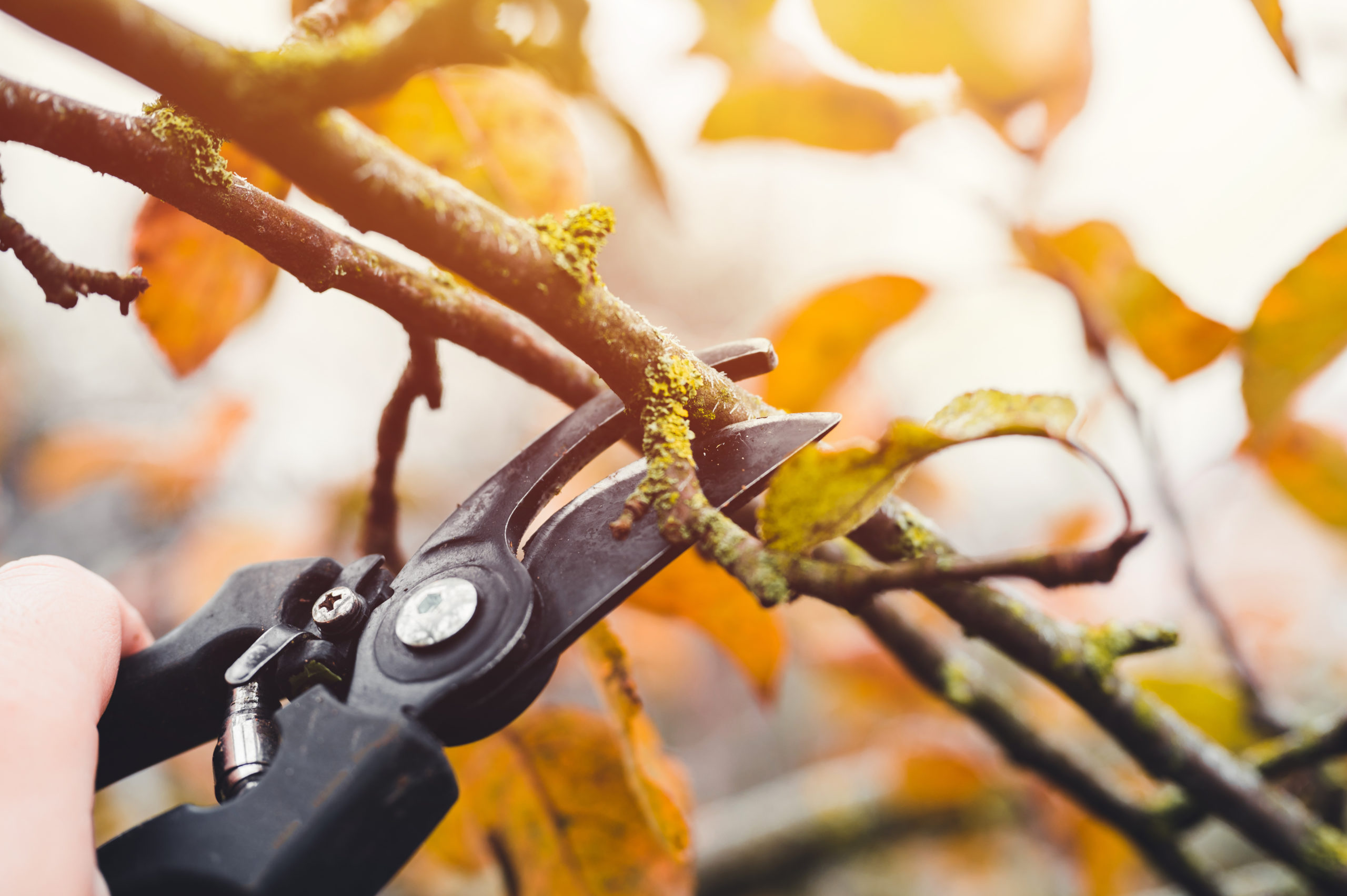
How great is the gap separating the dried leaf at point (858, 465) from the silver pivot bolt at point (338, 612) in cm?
35

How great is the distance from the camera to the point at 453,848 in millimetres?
960

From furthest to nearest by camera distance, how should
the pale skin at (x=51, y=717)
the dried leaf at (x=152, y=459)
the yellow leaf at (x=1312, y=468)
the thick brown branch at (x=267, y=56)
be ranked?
the dried leaf at (x=152, y=459), the yellow leaf at (x=1312, y=468), the pale skin at (x=51, y=717), the thick brown branch at (x=267, y=56)

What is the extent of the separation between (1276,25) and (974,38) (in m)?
0.25

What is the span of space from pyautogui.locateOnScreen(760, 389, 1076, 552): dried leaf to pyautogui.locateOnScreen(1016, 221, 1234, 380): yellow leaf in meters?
0.55

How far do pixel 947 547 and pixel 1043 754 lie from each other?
518mm

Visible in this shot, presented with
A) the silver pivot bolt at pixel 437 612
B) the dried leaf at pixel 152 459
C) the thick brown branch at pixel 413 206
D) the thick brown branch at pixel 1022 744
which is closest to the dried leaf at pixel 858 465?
the thick brown branch at pixel 413 206

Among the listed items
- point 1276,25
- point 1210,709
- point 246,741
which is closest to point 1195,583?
point 1210,709

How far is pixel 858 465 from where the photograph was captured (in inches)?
14.3

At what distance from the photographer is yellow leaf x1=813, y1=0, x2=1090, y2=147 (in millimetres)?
606

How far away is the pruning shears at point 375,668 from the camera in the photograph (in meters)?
0.42

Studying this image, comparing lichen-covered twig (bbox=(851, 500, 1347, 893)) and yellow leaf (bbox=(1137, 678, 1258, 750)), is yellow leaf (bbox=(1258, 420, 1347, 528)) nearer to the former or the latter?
yellow leaf (bbox=(1137, 678, 1258, 750))

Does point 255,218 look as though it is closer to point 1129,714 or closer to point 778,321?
point 778,321

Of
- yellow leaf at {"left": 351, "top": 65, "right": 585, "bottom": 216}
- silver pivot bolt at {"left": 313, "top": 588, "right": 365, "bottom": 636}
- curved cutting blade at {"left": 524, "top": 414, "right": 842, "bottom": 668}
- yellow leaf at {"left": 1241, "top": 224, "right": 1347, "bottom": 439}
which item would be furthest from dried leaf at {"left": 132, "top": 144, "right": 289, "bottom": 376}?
yellow leaf at {"left": 1241, "top": 224, "right": 1347, "bottom": 439}

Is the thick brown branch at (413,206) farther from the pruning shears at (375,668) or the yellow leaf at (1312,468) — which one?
the yellow leaf at (1312,468)
